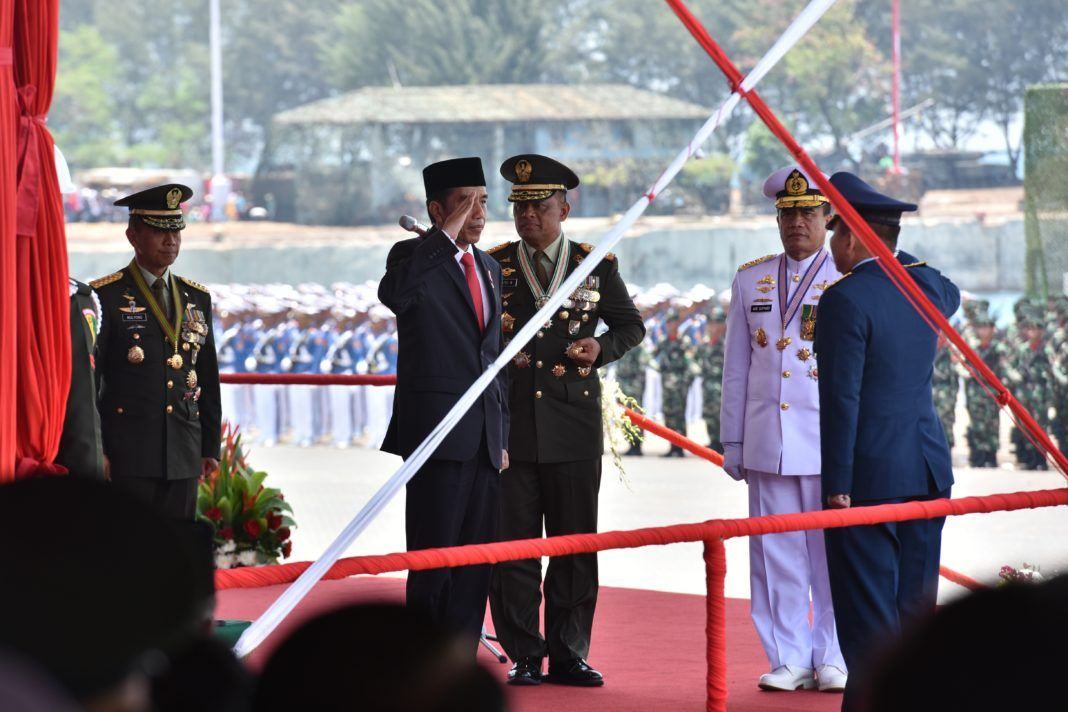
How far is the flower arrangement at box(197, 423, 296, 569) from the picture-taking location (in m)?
8.07

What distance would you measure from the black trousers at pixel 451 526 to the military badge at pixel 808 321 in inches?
46.7

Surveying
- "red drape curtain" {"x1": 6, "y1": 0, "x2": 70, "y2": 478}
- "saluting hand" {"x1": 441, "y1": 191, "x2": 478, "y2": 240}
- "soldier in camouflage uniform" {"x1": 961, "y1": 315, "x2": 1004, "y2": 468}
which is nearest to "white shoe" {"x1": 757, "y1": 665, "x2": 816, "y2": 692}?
"saluting hand" {"x1": 441, "y1": 191, "x2": 478, "y2": 240}

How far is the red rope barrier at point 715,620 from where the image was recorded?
4.31 metres

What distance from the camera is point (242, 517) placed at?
8195 millimetres

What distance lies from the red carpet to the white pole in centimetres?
3695

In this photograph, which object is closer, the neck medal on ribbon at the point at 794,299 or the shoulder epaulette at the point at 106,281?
the neck medal on ribbon at the point at 794,299

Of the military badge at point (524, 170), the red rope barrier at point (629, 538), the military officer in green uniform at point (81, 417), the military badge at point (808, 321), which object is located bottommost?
the red rope barrier at point (629, 538)

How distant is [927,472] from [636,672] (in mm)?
1526

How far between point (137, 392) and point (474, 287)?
1482 millimetres

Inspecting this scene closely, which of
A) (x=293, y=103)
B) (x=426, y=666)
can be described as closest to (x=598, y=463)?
(x=426, y=666)

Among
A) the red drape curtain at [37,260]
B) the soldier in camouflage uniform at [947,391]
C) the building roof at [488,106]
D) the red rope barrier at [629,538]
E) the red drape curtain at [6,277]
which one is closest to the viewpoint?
the red rope barrier at [629,538]

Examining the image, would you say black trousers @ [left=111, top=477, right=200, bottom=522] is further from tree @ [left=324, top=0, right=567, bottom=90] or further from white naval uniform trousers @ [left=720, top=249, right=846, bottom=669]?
tree @ [left=324, top=0, right=567, bottom=90]

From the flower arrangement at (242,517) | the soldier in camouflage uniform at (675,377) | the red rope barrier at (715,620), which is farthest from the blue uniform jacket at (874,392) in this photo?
the soldier in camouflage uniform at (675,377)

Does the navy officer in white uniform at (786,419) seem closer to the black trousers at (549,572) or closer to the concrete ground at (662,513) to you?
the black trousers at (549,572)
